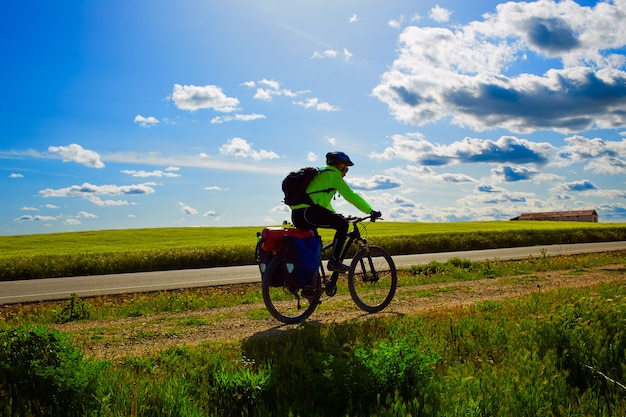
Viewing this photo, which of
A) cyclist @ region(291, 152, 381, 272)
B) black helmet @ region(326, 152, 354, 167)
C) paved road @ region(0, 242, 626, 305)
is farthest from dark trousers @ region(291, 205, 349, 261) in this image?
paved road @ region(0, 242, 626, 305)

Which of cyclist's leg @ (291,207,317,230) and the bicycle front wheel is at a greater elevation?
cyclist's leg @ (291,207,317,230)

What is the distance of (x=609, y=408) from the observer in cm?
510

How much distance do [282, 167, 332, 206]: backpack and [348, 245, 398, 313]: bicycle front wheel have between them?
1817 mm

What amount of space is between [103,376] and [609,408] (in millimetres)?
5043

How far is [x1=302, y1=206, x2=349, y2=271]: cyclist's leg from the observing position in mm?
7766

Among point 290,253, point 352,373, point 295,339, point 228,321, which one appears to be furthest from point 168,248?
point 352,373

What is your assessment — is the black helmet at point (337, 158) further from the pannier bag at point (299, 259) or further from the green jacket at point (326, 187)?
the pannier bag at point (299, 259)

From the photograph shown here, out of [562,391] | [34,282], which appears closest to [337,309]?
[562,391]

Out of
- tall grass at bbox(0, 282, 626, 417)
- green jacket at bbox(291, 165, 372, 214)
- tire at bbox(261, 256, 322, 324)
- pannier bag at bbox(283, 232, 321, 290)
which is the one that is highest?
green jacket at bbox(291, 165, 372, 214)

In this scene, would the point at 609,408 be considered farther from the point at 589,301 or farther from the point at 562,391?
the point at 589,301

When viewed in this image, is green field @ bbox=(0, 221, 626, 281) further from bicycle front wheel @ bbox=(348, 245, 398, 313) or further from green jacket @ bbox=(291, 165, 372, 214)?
green jacket @ bbox=(291, 165, 372, 214)

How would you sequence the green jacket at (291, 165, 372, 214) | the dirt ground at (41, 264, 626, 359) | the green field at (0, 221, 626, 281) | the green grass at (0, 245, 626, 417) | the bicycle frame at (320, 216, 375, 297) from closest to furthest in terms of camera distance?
the green grass at (0, 245, 626, 417), the dirt ground at (41, 264, 626, 359), the green jacket at (291, 165, 372, 214), the bicycle frame at (320, 216, 375, 297), the green field at (0, 221, 626, 281)

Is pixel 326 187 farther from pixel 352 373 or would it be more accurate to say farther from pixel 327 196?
pixel 352 373

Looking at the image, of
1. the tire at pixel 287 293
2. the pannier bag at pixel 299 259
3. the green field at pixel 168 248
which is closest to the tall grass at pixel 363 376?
the tire at pixel 287 293
